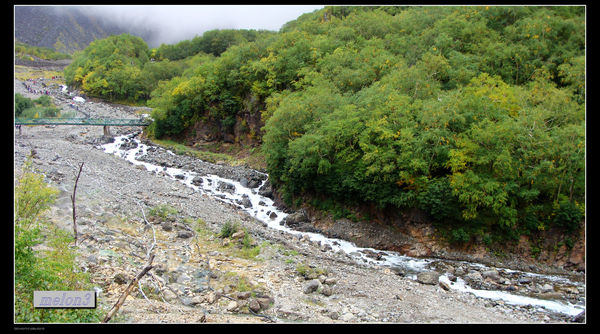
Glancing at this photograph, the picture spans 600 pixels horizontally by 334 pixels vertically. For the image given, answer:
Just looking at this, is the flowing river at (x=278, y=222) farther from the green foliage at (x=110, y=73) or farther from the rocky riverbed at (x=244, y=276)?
the green foliage at (x=110, y=73)

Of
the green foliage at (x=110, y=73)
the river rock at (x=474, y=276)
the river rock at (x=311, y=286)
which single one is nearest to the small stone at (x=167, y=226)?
the river rock at (x=311, y=286)

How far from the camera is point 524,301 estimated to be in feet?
52.4

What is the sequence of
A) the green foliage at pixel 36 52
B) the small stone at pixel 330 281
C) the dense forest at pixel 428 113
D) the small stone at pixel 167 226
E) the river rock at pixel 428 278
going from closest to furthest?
the small stone at pixel 330 281 → the river rock at pixel 428 278 → the small stone at pixel 167 226 → the dense forest at pixel 428 113 → the green foliage at pixel 36 52

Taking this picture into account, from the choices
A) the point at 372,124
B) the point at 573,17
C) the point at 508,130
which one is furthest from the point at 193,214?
the point at 573,17

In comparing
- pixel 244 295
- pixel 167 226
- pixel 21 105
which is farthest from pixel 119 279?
pixel 21 105

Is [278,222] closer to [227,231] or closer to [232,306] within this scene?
[227,231]

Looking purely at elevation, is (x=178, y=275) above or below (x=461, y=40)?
below

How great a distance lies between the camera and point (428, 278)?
58.5 feet

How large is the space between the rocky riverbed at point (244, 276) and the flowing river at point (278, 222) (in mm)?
321

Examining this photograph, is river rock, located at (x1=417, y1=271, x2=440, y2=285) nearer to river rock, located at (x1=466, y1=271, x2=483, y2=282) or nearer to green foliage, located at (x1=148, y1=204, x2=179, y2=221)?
river rock, located at (x1=466, y1=271, x2=483, y2=282)

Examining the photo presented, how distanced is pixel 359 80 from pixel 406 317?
23.2 metres

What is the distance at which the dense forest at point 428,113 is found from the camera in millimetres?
20781

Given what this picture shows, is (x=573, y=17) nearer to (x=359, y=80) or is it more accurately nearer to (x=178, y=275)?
(x=359, y=80)

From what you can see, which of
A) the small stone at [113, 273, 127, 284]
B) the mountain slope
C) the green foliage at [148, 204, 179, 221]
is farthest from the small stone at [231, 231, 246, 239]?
the mountain slope
